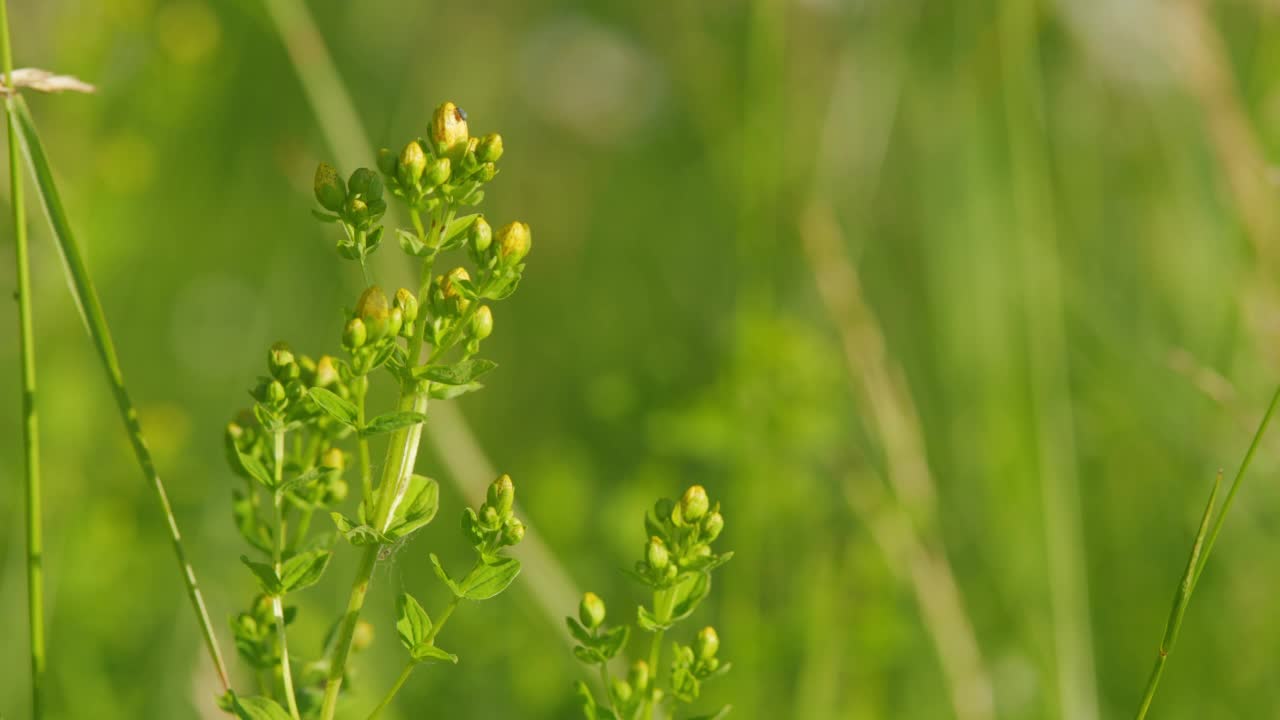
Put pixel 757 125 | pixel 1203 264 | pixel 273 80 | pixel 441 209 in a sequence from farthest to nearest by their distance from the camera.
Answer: pixel 273 80, pixel 1203 264, pixel 757 125, pixel 441 209

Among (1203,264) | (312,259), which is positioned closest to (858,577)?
(1203,264)

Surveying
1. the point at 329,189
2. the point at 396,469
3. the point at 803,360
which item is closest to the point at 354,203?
the point at 329,189

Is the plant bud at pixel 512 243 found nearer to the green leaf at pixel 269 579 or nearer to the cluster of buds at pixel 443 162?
the cluster of buds at pixel 443 162

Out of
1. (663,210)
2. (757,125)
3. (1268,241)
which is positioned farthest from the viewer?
(663,210)

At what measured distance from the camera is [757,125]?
1.31 m

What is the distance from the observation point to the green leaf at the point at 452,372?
525 mm

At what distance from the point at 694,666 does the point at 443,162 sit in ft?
0.91

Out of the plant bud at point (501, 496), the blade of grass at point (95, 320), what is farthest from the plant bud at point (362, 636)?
the plant bud at point (501, 496)

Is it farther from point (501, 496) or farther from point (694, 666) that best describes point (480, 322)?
point (694, 666)

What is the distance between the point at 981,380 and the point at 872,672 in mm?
589

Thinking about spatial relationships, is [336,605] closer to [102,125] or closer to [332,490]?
[332,490]

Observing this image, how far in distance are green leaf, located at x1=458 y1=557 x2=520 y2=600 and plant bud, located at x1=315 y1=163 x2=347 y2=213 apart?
0.18 meters

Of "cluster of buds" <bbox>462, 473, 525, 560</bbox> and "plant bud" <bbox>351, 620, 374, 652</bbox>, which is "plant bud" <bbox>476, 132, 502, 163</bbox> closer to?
"cluster of buds" <bbox>462, 473, 525, 560</bbox>

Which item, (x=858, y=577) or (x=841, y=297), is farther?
(x=858, y=577)
